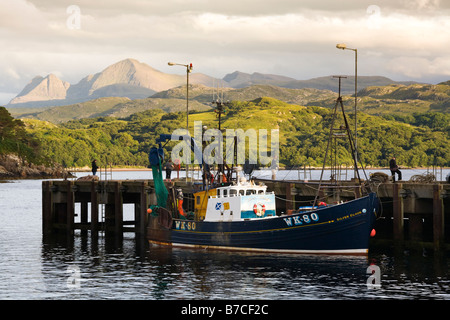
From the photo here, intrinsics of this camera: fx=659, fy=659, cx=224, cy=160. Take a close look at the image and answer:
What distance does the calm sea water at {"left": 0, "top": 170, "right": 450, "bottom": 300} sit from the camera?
33906 mm

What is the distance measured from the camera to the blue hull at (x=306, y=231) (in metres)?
41.9

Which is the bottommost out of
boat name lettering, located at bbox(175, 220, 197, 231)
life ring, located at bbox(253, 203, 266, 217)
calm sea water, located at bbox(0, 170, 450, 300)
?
calm sea water, located at bbox(0, 170, 450, 300)

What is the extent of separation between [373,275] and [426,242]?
28.0ft

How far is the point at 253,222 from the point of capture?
4450 centimetres

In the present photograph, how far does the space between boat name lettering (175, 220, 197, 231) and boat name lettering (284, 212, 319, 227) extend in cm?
817

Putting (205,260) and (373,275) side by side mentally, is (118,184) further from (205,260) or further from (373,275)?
(373,275)

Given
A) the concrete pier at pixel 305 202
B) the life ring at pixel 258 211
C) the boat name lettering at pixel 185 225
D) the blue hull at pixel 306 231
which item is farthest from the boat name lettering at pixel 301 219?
the boat name lettering at pixel 185 225

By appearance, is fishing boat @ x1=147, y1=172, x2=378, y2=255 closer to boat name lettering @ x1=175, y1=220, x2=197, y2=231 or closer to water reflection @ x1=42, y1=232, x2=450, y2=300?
boat name lettering @ x1=175, y1=220, x2=197, y2=231

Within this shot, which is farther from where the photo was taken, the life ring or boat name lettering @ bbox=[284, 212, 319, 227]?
the life ring

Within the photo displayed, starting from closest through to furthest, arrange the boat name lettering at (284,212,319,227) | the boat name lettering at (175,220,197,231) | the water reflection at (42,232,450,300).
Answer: the water reflection at (42,232,450,300), the boat name lettering at (284,212,319,227), the boat name lettering at (175,220,197,231)

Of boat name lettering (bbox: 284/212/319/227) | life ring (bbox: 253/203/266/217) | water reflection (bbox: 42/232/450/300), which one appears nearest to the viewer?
water reflection (bbox: 42/232/450/300)

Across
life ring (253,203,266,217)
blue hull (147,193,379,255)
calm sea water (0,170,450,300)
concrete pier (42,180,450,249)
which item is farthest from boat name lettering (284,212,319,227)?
concrete pier (42,180,450,249)

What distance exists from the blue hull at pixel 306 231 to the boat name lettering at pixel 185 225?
99cm
